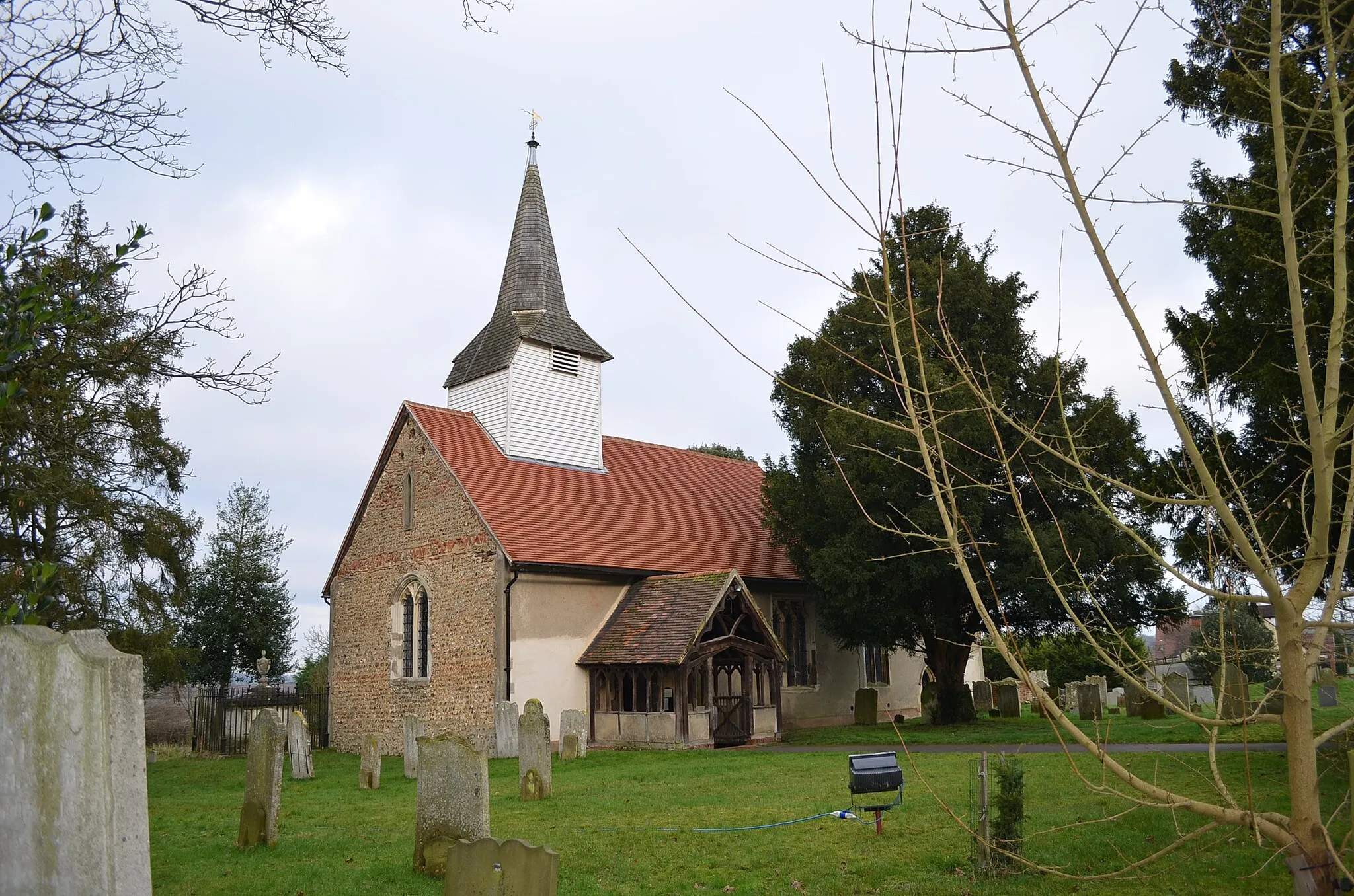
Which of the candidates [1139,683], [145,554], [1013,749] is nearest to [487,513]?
[145,554]

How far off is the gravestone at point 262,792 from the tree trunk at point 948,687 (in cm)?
1692

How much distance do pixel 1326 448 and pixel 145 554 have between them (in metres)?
19.7

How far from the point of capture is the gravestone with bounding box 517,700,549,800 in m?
14.1

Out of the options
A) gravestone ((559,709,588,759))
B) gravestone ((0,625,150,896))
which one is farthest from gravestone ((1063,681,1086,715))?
gravestone ((0,625,150,896))

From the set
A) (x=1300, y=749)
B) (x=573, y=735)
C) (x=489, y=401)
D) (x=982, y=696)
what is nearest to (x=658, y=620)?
(x=573, y=735)

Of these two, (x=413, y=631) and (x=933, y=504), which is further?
(x=413, y=631)

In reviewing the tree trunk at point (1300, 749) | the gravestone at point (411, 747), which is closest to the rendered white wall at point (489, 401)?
the gravestone at point (411, 747)

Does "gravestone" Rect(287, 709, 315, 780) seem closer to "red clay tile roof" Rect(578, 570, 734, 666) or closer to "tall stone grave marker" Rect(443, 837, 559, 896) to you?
"red clay tile roof" Rect(578, 570, 734, 666)

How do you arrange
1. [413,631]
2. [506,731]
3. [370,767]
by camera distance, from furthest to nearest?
[413,631] < [506,731] < [370,767]

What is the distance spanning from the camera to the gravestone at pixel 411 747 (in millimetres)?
17969

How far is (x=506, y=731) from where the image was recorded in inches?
798

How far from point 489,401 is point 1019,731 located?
52.3 feet

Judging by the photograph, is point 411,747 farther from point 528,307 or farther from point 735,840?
point 528,307

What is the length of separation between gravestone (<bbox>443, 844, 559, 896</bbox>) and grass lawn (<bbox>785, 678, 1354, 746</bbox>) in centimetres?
1369
